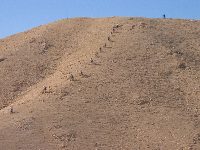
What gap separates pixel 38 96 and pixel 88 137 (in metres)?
5.31

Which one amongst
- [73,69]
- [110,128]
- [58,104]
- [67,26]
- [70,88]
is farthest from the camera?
[67,26]

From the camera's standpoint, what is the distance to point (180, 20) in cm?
4375

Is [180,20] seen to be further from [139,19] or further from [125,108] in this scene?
[125,108]

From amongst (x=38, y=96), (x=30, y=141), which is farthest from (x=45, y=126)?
(x=38, y=96)

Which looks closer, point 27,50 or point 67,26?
point 27,50

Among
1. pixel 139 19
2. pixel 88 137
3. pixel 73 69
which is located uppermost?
pixel 139 19

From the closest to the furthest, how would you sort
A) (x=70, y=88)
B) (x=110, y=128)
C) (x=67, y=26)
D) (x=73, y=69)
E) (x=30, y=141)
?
(x=30, y=141) → (x=110, y=128) → (x=70, y=88) → (x=73, y=69) → (x=67, y=26)

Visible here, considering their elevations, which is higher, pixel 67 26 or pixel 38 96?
pixel 67 26

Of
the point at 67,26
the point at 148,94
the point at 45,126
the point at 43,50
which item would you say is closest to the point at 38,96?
the point at 45,126

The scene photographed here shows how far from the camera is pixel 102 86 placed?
98.9 feet

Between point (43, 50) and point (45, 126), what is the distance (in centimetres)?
1259

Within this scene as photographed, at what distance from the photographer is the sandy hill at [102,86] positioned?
24.9m

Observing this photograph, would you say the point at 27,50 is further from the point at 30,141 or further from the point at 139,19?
the point at 30,141

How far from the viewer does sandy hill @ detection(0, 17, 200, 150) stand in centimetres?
2492
